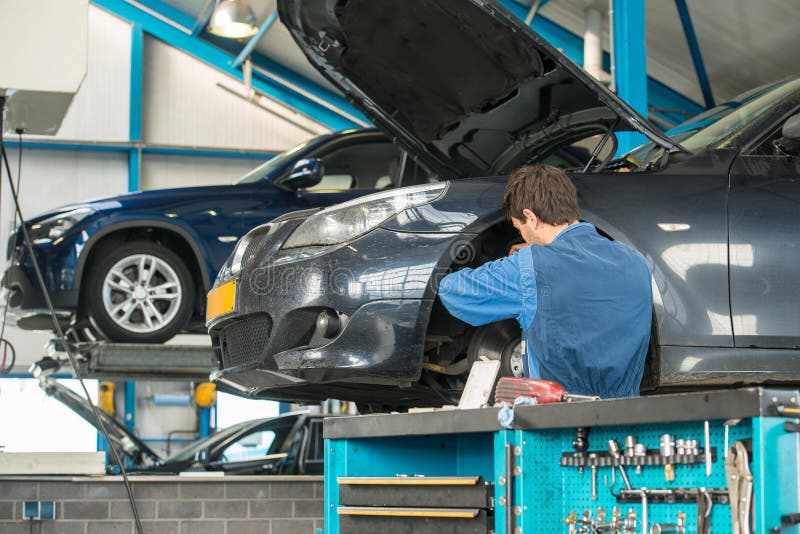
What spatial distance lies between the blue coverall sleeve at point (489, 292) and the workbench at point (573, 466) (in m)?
0.31

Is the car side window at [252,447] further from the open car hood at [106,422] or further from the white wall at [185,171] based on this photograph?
the white wall at [185,171]

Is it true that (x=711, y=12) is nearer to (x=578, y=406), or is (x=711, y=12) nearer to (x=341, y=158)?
(x=341, y=158)

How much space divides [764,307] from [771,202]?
14.1 inches

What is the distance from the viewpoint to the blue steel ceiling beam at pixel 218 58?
Answer: 50.2 feet

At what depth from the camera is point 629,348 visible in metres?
2.57

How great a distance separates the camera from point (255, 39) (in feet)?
46.2

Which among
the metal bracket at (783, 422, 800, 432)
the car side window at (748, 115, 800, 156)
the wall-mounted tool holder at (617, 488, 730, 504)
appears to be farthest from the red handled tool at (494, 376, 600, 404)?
the car side window at (748, 115, 800, 156)

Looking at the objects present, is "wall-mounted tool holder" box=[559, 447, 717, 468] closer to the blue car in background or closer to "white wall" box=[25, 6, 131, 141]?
the blue car in background

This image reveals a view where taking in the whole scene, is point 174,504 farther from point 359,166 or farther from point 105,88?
point 105,88

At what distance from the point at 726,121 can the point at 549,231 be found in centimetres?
145

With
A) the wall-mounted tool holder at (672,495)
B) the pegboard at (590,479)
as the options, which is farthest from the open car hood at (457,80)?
the wall-mounted tool holder at (672,495)

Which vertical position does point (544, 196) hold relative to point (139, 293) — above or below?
below

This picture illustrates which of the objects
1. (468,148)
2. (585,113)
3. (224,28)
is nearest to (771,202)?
(585,113)

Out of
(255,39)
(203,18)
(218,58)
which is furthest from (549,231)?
(218,58)
